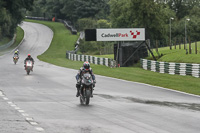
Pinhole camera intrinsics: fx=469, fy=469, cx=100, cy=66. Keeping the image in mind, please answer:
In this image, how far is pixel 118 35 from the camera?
49.6 metres

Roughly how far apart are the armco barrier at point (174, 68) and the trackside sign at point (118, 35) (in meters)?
6.20

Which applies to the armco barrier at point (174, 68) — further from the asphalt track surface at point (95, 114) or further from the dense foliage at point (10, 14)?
the dense foliage at point (10, 14)

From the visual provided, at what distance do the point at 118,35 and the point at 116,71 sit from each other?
10793 millimetres

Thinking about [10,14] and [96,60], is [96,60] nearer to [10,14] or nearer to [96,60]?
[96,60]

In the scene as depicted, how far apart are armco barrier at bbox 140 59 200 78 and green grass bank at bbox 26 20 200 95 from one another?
830 mm

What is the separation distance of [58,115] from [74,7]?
122 meters

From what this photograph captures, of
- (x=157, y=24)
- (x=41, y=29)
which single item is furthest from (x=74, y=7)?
(x=157, y=24)

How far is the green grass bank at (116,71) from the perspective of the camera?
2730 cm

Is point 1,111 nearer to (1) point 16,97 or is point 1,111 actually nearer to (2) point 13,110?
(2) point 13,110

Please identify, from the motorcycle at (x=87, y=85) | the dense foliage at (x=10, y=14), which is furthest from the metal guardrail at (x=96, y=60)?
the motorcycle at (x=87, y=85)

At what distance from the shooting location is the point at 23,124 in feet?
36.9

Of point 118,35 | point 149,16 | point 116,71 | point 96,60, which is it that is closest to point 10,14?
point 149,16

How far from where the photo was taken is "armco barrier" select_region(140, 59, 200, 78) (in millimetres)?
34219

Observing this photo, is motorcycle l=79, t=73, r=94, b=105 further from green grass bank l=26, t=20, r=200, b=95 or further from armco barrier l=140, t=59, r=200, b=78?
armco barrier l=140, t=59, r=200, b=78
